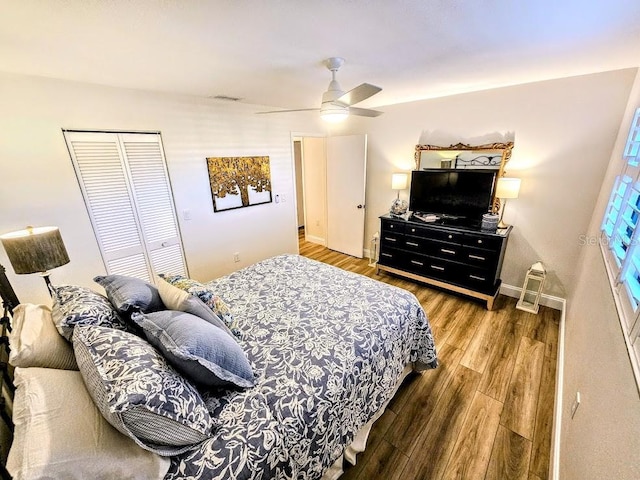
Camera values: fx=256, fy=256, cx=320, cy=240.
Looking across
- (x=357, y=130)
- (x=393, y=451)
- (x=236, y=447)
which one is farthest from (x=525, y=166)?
(x=236, y=447)

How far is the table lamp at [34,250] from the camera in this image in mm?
1678

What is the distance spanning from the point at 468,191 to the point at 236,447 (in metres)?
3.20

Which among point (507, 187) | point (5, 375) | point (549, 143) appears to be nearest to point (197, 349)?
point (5, 375)

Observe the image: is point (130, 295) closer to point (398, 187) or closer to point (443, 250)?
point (443, 250)

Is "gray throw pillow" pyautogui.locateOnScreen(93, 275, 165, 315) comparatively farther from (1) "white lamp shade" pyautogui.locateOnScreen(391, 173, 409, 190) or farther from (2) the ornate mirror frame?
(2) the ornate mirror frame

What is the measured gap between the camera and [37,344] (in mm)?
986

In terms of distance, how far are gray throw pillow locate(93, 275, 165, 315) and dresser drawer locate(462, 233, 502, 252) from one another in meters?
2.90

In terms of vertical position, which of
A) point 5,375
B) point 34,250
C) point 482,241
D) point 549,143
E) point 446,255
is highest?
point 549,143

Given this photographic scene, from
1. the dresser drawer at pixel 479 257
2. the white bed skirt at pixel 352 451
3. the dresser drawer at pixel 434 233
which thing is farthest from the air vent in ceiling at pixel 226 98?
the white bed skirt at pixel 352 451

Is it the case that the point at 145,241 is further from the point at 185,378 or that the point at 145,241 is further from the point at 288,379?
the point at 288,379

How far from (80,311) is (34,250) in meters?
1.10

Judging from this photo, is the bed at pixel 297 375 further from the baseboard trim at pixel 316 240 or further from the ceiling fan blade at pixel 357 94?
the baseboard trim at pixel 316 240

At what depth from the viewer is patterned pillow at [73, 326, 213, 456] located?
80 cm

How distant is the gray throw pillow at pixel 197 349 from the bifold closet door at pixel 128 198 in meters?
1.69
